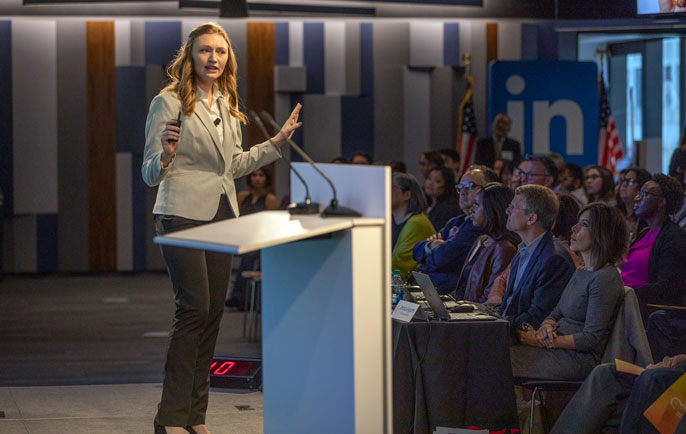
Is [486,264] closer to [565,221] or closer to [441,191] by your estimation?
[565,221]

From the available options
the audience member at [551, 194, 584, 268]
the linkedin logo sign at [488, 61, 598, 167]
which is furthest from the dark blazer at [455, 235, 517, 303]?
the linkedin logo sign at [488, 61, 598, 167]

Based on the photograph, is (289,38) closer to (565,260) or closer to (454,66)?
(454,66)

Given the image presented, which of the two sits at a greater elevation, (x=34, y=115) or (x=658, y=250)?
(x=34, y=115)

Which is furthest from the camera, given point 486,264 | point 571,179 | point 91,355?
point 571,179

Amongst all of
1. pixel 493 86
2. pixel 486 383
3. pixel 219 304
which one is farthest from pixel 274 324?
pixel 493 86

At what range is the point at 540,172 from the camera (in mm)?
6129

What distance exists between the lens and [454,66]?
10734 millimetres

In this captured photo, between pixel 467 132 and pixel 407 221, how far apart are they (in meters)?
4.78

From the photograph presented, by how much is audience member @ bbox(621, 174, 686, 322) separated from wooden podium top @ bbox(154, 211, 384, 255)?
253 centimetres

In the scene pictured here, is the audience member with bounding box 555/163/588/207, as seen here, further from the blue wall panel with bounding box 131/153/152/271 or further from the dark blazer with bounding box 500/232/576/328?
the blue wall panel with bounding box 131/153/152/271

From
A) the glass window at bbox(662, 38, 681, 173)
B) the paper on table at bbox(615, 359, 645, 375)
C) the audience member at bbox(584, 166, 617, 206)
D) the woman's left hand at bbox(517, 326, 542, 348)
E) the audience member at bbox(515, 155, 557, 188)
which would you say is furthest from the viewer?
the glass window at bbox(662, 38, 681, 173)

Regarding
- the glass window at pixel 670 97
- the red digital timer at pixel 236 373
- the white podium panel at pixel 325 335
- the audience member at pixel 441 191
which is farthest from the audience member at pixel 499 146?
the white podium panel at pixel 325 335

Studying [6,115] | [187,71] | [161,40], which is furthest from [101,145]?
[187,71]

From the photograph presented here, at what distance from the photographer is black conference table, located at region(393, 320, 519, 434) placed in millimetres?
3500
